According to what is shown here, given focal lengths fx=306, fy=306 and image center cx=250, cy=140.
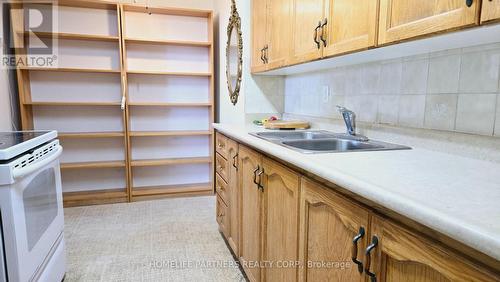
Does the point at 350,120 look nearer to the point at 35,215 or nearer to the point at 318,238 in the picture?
the point at 318,238

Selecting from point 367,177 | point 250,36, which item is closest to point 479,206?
point 367,177

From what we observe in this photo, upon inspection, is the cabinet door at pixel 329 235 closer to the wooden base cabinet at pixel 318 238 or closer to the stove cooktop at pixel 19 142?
Answer: the wooden base cabinet at pixel 318 238

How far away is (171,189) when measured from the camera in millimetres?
3607

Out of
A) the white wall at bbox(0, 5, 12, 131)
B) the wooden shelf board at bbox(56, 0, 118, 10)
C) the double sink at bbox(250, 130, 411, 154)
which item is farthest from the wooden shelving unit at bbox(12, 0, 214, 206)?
the double sink at bbox(250, 130, 411, 154)

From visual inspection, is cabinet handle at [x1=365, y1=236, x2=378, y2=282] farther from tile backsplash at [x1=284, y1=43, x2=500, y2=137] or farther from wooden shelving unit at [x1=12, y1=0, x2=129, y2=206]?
wooden shelving unit at [x1=12, y1=0, x2=129, y2=206]

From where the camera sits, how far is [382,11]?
1100 millimetres

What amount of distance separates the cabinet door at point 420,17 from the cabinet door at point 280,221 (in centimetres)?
61

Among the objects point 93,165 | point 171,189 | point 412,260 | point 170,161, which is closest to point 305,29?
point 412,260

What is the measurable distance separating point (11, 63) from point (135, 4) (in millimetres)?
1343

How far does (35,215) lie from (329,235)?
140 centimetres

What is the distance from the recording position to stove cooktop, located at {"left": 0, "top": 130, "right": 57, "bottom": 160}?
1.28 metres

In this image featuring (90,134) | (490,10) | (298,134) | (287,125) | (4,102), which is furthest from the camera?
(90,134)

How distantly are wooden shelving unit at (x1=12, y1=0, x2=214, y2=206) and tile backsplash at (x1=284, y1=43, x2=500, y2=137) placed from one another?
82.9 inches

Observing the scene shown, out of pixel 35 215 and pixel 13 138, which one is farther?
pixel 13 138
